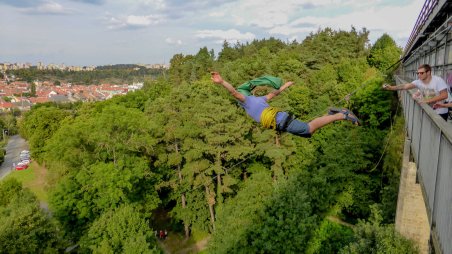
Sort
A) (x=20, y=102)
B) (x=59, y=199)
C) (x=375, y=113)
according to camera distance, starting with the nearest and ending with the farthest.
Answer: (x=59, y=199), (x=375, y=113), (x=20, y=102)

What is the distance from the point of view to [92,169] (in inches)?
792

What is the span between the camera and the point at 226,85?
6.07m

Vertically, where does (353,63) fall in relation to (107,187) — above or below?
above

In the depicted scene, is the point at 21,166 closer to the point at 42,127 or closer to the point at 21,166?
the point at 21,166

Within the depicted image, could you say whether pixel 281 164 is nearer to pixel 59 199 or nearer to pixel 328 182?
pixel 328 182

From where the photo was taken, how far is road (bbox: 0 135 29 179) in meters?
46.0

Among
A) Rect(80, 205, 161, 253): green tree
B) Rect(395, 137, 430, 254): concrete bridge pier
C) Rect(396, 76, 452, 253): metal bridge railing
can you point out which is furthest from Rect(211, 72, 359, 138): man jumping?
Rect(80, 205, 161, 253): green tree

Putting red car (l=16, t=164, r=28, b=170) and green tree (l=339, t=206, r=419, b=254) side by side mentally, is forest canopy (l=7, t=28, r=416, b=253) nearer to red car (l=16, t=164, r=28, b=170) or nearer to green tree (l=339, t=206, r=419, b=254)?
green tree (l=339, t=206, r=419, b=254)

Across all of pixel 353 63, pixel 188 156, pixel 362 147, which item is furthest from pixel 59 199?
pixel 353 63

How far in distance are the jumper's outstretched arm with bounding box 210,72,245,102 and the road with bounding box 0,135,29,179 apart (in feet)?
147

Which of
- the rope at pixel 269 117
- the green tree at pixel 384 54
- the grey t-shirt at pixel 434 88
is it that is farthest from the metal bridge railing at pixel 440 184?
the green tree at pixel 384 54

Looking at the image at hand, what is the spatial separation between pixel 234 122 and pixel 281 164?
19.4 ft

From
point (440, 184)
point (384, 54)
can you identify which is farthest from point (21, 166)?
point (440, 184)

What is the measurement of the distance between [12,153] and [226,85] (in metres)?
63.9
